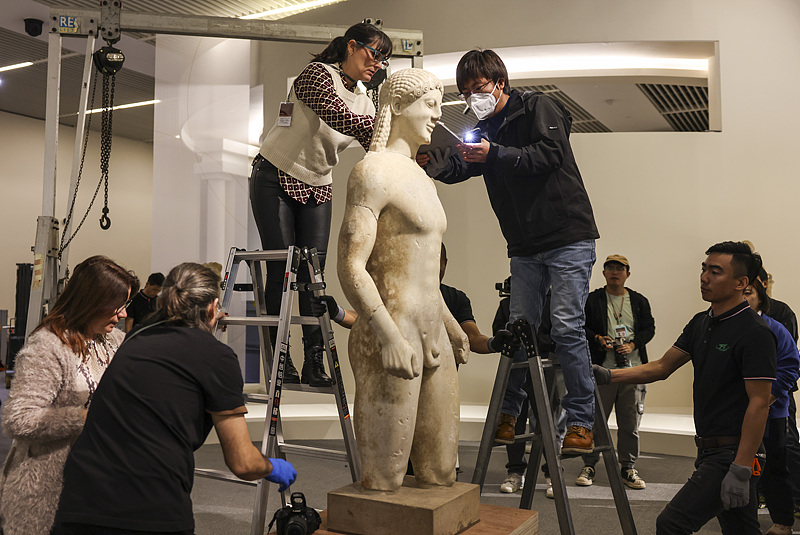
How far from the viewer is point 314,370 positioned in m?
2.91

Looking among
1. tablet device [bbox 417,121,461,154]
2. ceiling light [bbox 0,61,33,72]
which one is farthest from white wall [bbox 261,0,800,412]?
ceiling light [bbox 0,61,33,72]

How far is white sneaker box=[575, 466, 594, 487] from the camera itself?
13.7ft

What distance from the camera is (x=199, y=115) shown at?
5195 millimetres

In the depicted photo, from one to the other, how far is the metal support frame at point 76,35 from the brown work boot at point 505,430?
2.19 meters

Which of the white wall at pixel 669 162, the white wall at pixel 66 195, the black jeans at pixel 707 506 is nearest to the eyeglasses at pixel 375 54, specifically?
the black jeans at pixel 707 506

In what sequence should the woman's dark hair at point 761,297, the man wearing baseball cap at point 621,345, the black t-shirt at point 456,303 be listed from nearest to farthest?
the woman's dark hair at point 761,297
the black t-shirt at point 456,303
the man wearing baseball cap at point 621,345

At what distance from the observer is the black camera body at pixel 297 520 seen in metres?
2.16

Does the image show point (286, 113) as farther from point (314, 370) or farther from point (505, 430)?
point (505, 430)

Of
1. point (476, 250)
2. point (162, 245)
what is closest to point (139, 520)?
point (162, 245)

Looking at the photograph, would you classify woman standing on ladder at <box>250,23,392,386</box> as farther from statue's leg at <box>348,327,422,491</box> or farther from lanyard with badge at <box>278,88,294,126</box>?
statue's leg at <box>348,327,422,491</box>

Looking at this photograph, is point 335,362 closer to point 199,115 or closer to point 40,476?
point 40,476

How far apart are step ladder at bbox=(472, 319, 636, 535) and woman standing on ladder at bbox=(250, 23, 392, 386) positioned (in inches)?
27.1

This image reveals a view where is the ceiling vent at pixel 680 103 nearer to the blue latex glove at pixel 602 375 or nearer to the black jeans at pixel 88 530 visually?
the blue latex glove at pixel 602 375

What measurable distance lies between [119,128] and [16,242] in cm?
256
